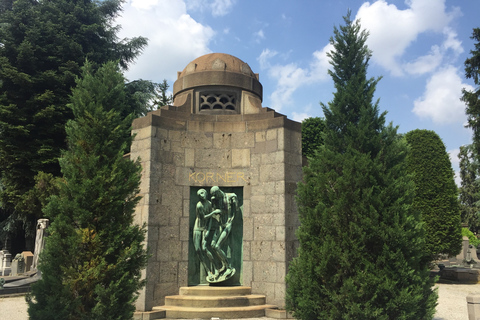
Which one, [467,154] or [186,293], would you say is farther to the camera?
[467,154]

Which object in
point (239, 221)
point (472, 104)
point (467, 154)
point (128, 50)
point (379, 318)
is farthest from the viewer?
point (467, 154)

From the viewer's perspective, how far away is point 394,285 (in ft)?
19.5

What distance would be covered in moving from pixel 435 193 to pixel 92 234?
16.7 m

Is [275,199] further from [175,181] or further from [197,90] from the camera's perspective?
[197,90]

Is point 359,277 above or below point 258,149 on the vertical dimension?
below

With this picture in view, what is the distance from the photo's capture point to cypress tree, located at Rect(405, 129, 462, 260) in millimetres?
17719

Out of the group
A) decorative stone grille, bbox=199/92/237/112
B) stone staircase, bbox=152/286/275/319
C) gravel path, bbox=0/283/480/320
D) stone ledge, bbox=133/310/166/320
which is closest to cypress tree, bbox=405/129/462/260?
gravel path, bbox=0/283/480/320

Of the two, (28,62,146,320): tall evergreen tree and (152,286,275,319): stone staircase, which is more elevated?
(28,62,146,320): tall evergreen tree

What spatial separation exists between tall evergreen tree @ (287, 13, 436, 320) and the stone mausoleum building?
2407mm

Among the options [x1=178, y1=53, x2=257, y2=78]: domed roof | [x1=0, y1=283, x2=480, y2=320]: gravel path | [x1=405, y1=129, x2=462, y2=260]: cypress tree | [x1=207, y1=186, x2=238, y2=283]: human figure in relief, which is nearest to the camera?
[x1=207, y1=186, x2=238, y2=283]: human figure in relief

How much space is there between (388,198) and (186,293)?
5174 mm

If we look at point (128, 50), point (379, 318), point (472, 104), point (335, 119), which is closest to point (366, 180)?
point (335, 119)

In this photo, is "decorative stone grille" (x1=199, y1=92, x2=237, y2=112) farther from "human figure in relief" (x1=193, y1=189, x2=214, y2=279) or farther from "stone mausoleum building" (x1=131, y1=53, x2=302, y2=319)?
"human figure in relief" (x1=193, y1=189, x2=214, y2=279)

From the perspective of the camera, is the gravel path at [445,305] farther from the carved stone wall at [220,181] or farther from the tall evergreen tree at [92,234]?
the tall evergreen tree at [92,234]
